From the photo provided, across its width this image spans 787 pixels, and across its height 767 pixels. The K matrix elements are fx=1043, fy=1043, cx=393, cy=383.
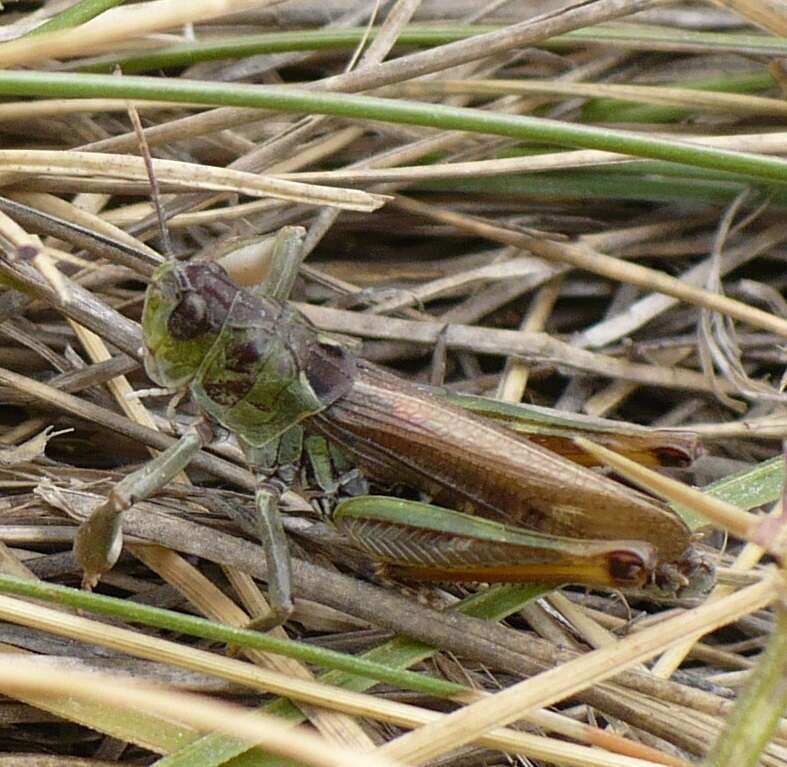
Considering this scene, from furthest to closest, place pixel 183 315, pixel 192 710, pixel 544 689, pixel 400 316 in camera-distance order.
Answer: pixel 400 316, pixel 183 315, pixel 544 689, pixel 192 710

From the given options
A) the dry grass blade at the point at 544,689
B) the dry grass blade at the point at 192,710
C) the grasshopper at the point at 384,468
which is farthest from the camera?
the grasshopper at the point at 384,468

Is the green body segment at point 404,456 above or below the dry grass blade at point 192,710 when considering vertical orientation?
above

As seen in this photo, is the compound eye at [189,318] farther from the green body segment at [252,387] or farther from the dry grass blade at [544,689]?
the dry grass blade at [544,689]

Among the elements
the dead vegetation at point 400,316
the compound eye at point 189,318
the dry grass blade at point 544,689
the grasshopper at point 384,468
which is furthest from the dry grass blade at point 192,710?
the compound eye at point 189,318

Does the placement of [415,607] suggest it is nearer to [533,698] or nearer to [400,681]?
[400,681]

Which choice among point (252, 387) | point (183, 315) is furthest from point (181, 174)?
point (252, 387)

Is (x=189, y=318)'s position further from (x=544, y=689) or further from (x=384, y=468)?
(x=544, y=689)

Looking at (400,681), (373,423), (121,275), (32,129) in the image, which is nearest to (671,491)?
(400,681)
